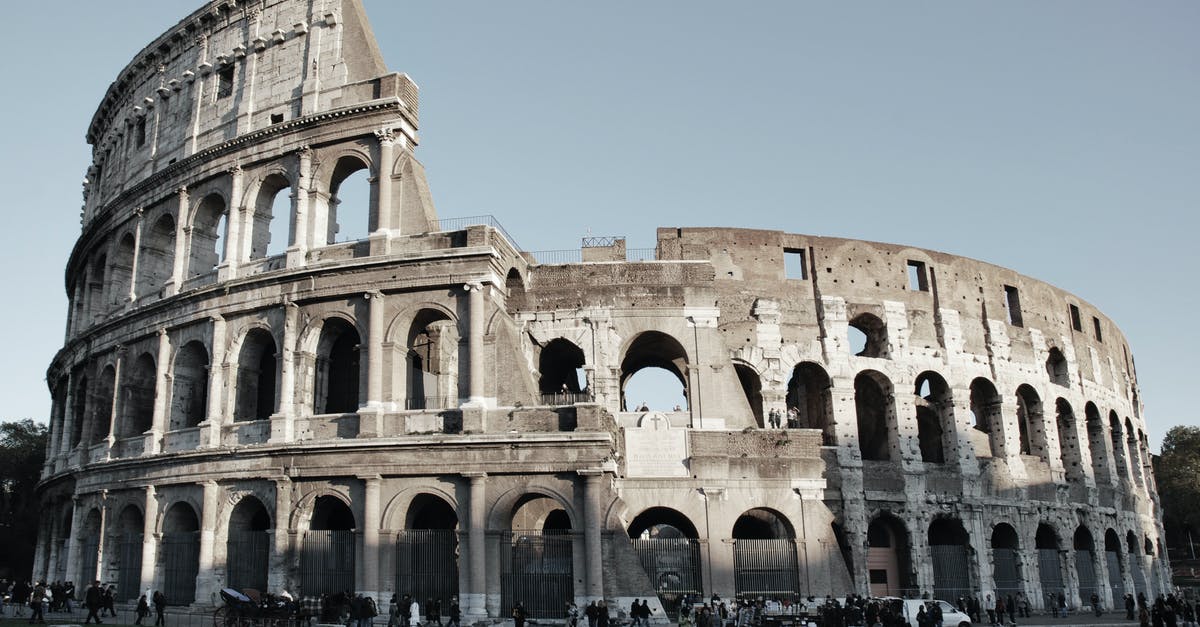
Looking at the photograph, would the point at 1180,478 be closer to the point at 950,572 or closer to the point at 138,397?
the point at 950,572

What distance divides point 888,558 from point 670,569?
7.64 meters

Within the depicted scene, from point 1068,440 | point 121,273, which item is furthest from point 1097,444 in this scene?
point 121,273

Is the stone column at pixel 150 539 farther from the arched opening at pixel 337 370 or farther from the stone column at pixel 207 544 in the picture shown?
the arched opening at pixel 337 370

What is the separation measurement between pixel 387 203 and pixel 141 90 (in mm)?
12156

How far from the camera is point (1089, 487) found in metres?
31.4

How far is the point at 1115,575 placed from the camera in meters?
31.7

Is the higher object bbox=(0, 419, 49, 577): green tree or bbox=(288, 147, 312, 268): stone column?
bbox=(288, 147, 312, 268): stone column

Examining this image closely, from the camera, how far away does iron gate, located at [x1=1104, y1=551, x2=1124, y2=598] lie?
31.2 meters

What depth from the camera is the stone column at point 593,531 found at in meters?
19.4

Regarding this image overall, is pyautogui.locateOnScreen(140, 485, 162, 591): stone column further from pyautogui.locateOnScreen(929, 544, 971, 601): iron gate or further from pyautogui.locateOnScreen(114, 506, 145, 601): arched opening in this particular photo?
pyautogui.locateOnScreen(929, 544, 971, 601): iron gate

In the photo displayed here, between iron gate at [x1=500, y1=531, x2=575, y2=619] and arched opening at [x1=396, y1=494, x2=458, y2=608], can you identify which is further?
arched opening at [x1=396, y1=494, x2=458, y2=608]

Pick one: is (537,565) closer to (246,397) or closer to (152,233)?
(246,397)

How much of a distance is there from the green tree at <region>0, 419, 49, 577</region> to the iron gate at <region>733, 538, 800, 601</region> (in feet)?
91.0

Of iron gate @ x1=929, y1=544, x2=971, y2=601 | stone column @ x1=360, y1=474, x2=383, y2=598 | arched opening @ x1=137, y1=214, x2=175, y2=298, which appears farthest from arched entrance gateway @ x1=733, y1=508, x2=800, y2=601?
arched opening @ x1=137, y1=214, x2=175, y2=298
